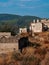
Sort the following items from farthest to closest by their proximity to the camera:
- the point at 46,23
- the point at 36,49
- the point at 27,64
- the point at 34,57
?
the point at 46,23, the point at 36,49, the point at 34,57, the point at 27,64

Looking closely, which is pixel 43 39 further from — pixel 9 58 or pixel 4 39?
pixel 9 58

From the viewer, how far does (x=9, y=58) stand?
25.5 meters

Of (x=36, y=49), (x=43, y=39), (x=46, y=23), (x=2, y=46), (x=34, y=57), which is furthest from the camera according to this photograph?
(x=46, y=23)

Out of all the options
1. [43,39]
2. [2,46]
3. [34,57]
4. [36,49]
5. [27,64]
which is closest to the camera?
[27,64]

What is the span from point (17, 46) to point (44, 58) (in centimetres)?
321

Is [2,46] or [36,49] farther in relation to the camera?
[36,49]

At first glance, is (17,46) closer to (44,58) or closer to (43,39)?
(44,58)

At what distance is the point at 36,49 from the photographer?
3012 centimetres

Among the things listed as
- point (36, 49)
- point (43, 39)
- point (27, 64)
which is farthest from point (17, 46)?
point (43, 39)

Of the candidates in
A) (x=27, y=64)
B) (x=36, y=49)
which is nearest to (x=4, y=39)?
(x=36, y=49)

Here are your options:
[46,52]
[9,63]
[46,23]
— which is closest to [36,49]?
[46,52]

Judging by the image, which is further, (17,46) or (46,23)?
(46,23)

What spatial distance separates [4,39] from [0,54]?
2.38m

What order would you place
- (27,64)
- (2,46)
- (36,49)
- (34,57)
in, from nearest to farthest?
1. (27,64)
2. (34,57)
3. (2,46)
4. (36,49)
